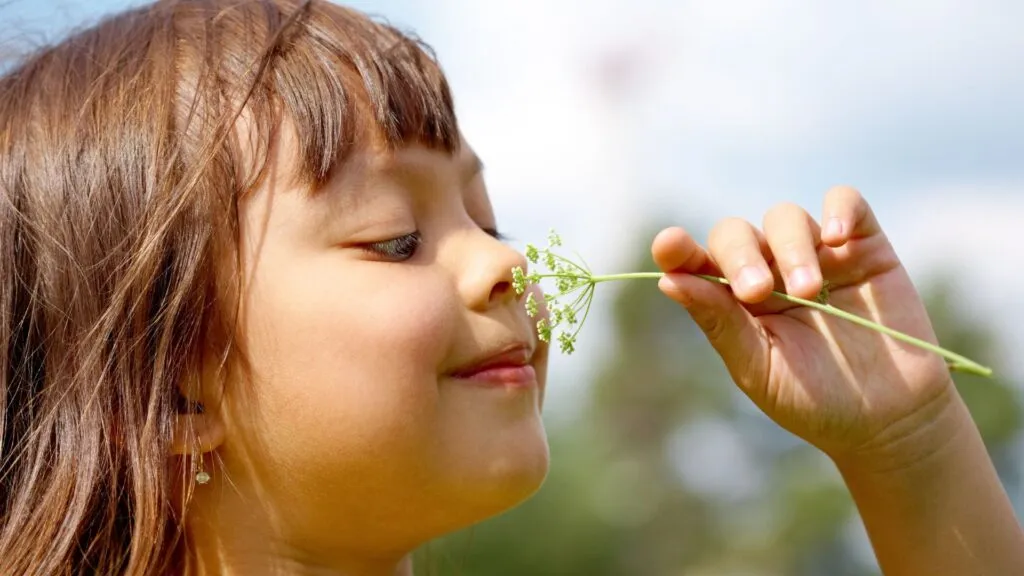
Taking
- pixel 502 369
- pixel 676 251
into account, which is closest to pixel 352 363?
pixel 502 369

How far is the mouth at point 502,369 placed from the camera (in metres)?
2.02

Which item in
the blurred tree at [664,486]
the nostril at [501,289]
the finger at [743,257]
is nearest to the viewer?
the finger at [743,257]

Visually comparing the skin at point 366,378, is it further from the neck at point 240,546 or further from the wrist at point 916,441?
the wrist at point 916,441

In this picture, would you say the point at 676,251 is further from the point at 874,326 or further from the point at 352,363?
the point at 352,363

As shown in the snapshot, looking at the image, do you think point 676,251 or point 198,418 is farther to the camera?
point 198,418

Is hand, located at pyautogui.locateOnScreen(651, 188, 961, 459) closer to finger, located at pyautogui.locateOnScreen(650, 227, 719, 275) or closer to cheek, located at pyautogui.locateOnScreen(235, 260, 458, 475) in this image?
finger, located at pyautogui.locateOnScreen(650, 227, 719, 275)

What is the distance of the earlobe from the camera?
2072 mm

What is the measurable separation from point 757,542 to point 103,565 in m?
12.9

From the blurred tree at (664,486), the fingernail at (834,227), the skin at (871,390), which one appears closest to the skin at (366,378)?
the skin at (871,390)

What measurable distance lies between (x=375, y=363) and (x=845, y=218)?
0.86 m

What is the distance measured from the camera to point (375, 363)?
194 cm

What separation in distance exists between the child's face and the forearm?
0.66 meters

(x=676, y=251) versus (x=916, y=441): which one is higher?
(x=676, y=251)

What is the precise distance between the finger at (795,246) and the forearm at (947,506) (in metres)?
0.43
